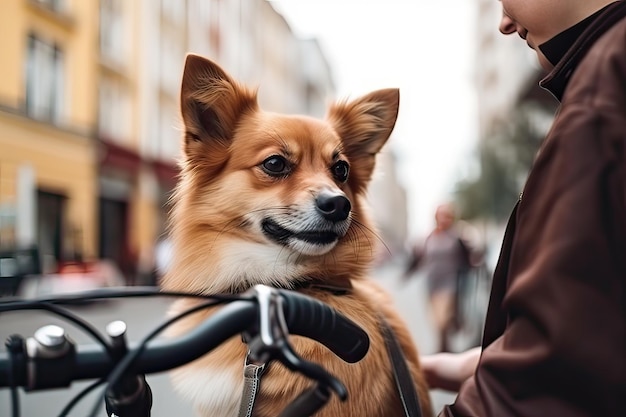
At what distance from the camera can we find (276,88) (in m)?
3.82

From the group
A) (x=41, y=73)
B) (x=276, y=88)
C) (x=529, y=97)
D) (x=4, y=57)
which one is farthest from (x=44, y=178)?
(x=529, y=97)

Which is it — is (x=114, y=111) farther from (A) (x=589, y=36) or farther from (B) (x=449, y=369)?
(A) (x=589, y=36)

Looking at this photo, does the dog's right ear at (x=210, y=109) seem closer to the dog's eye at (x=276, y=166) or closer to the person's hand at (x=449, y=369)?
the dog's eye at (x=276, y=166)

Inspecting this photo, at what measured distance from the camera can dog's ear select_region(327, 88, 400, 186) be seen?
1773mm

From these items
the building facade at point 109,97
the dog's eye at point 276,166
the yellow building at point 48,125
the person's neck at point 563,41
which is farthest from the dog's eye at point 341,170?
the yellow building at point 48,125

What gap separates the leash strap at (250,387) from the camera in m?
1.19

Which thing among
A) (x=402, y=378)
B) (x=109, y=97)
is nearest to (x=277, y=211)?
(x=402, y=378)

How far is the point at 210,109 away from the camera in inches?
66.1

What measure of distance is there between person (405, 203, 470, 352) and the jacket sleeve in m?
6.30

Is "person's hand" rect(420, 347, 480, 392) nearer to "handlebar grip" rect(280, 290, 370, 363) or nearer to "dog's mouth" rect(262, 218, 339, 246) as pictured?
"dog's mouth" rect(262, 218, 339, 246)

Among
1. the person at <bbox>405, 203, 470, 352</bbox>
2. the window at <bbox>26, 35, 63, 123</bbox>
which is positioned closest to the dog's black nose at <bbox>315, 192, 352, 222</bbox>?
the person at <bbox>405, 203, 470, 352</bbox>

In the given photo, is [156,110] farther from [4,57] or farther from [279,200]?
[279,200]

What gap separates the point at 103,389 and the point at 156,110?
4.00m

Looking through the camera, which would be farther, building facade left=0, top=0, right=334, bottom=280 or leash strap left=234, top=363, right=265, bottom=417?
building facade left=0, top=0, right=334, bottom=280
